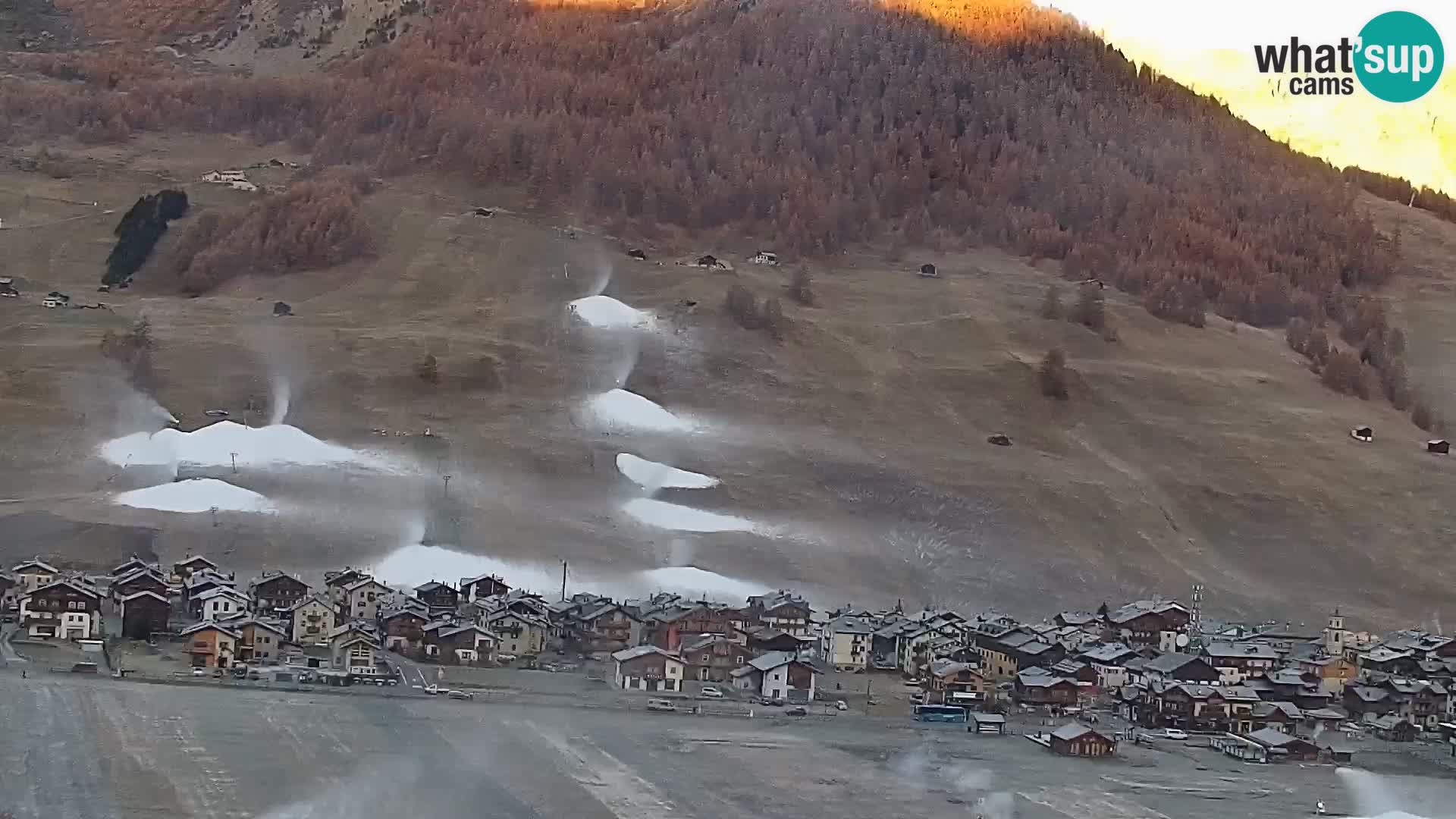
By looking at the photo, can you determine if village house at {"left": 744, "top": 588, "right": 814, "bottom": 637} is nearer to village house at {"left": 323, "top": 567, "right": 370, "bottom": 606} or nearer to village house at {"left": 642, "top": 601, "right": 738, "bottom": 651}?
village house at {"left": 642, "top": 601, "right": 738, "bottom": 651}

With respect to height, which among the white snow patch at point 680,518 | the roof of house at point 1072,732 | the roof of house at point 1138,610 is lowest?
the roof of house at point 1072,732

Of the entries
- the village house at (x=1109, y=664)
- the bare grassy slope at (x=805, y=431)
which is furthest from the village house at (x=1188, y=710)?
the bare grassy slope at (x=805, y=431)

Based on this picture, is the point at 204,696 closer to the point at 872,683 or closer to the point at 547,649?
the point at 547,649

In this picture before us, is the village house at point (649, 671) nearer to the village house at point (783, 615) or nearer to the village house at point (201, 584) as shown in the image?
the village house at point (783, 615)

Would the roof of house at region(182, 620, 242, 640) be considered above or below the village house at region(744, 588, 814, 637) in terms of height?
below

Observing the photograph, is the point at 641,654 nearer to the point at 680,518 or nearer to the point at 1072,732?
the point at 1072,732

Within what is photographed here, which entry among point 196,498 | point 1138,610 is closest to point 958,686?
point 1138,610

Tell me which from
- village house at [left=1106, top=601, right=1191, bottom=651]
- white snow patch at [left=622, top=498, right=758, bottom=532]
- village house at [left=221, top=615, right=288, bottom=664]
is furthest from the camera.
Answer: white snow patch at [left=622, top=498, right=758, bottom=532]

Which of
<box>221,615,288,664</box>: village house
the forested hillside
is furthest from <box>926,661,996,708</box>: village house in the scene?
the forested hillside
